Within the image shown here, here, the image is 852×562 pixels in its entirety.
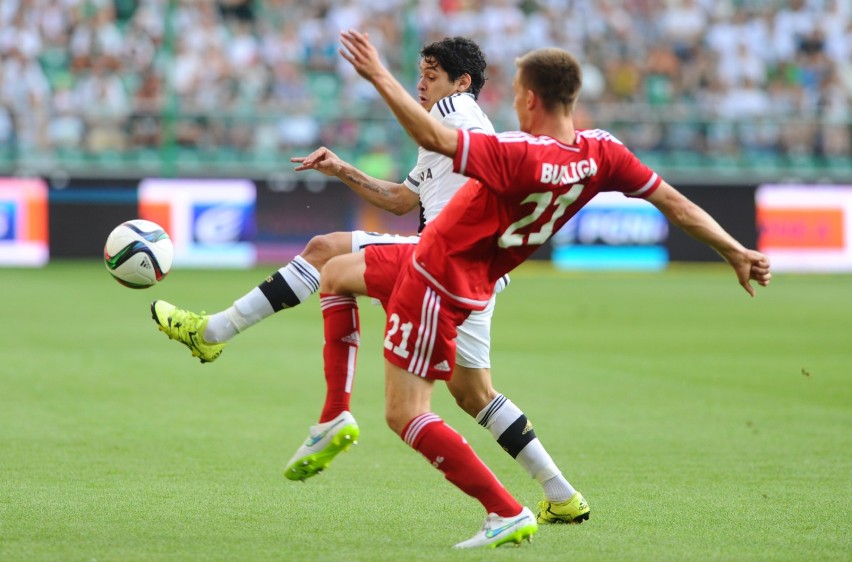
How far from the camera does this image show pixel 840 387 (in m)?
11.1

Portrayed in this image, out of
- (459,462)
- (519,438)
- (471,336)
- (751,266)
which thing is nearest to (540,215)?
(471,336)

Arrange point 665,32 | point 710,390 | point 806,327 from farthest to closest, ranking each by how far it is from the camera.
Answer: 1. point 665,32
2. point 806,327
3. point 710,390

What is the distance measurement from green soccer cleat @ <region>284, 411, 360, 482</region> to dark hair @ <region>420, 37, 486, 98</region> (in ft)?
5.80

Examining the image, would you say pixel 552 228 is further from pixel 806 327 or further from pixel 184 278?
pixel 184 278

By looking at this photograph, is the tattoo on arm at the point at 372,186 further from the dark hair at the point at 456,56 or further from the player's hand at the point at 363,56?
the player's hand at the point at 363,56

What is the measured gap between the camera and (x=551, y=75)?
514 centimetres

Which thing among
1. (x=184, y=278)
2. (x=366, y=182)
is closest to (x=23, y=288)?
(x=184, y=278)

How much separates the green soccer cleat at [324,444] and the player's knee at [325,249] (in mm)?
741

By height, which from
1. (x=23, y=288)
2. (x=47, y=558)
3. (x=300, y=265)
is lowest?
(x=23, y=288)

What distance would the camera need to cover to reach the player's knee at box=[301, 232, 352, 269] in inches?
241

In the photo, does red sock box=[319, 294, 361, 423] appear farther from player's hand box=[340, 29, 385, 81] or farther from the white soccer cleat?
player's hand box=[340, 29, 385, 81]

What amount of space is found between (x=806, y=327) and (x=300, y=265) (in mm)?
10935

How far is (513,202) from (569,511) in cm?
157

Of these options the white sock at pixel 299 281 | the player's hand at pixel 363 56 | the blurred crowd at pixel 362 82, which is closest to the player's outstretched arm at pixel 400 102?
the player's hand at pixel 363 56
